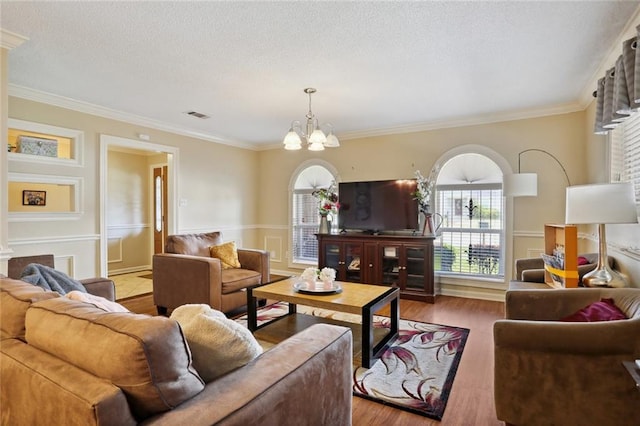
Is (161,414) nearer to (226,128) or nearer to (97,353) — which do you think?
(97,353)

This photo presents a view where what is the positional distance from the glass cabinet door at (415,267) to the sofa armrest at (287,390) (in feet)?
10.4

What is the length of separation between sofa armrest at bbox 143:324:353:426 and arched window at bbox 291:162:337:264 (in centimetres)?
437

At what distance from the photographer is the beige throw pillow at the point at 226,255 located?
413 centimetres

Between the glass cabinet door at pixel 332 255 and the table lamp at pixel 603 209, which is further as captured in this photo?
the glass cabinet door at pixel 332 255

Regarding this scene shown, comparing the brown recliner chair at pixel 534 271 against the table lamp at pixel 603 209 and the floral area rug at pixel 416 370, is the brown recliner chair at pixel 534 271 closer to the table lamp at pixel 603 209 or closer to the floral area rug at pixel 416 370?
the table lamp at pixel 603 209

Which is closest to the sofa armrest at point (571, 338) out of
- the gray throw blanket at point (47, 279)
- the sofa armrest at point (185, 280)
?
the gray throw blanket at point (47, 279)

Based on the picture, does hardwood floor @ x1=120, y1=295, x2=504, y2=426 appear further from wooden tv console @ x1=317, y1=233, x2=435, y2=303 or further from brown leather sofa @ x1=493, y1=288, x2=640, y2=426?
wooden tv console @ x1=317, y1=233, x2=435, y2=303

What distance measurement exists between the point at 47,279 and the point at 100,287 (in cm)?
70

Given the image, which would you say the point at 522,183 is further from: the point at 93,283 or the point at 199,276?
the point at 93,283

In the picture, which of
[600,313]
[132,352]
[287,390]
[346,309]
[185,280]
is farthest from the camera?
[185,280]

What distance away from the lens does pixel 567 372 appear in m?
1.68

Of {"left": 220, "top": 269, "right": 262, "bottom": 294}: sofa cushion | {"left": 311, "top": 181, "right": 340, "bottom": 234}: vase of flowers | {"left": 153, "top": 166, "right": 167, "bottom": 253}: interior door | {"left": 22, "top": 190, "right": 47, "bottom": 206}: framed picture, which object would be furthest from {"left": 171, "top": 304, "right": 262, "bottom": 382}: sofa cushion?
{"left": 153, "top": 166, "right": 167, "bottom": 253}: interior door

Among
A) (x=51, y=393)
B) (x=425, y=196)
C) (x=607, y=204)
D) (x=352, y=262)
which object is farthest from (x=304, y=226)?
(x=51, y=393)

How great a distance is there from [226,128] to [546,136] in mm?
4338
